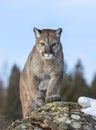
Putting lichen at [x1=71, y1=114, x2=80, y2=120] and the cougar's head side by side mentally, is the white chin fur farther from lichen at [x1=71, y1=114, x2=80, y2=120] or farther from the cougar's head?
lichen at [x1=71, y1=114, x2=80, y2=120]

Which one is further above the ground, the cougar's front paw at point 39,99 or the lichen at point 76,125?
the lichen at point 76,125

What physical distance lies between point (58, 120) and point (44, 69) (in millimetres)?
5290

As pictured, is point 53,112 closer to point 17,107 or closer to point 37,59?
point 37,59

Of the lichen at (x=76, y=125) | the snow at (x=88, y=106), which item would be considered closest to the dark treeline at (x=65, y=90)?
the snow at (x=88, y=106)

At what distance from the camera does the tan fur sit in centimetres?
1767

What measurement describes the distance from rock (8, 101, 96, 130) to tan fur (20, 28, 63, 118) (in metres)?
4.36

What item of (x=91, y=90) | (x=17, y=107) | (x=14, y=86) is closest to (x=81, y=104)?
(x=17, y=107)

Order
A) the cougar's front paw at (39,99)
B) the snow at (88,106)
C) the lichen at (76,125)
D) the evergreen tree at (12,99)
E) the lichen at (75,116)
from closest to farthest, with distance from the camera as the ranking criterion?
the lichen at (76,125), the lichen at (75,116), the snow at (88,106), the cougar's front paw at (39,99), the evergreen tree at (12,99)

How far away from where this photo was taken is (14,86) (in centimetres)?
7125

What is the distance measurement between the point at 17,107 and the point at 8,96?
2.86m

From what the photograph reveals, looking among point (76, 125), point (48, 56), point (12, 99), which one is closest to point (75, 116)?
point (76, 125)

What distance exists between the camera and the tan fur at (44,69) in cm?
1767

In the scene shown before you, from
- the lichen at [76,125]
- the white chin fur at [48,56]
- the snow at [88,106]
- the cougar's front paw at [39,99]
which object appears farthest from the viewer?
the cougar's front paw at [39,99]

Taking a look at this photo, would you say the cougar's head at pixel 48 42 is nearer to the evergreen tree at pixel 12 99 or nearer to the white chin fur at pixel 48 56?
the white chin fur at pixel 48 56
